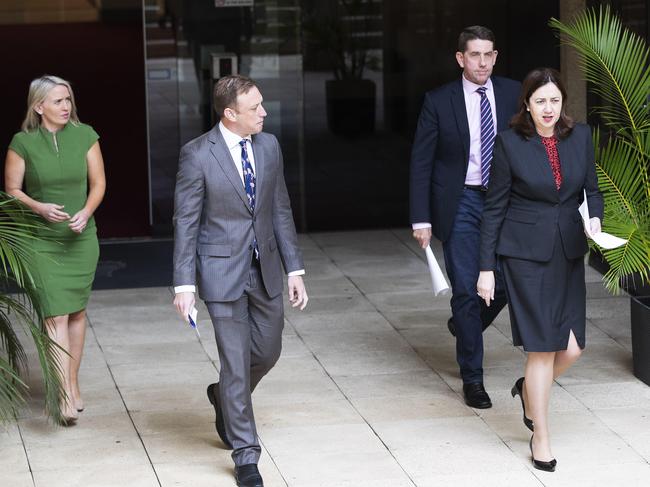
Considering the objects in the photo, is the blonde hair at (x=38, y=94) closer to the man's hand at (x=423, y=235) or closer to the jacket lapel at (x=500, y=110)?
the man's hand at (x=423, y=235)

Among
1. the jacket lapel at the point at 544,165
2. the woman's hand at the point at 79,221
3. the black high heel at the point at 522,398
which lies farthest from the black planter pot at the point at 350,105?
the jacket lapel at the point at 544,165

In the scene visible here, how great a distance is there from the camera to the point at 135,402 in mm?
7270

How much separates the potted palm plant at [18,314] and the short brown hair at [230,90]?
1.18 meters

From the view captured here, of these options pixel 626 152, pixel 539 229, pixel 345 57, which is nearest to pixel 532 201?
pixel 539 229

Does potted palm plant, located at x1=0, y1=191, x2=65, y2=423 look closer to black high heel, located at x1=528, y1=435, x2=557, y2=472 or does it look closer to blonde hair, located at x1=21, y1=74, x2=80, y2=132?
blonde hair, located at x1=21, y1=74, x2=80, y2=132

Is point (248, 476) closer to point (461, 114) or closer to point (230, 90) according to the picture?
point (230, 90)

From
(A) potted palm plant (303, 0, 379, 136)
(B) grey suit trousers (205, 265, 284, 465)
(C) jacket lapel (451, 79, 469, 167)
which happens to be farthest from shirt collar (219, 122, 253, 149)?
(A) potted palm plant (303, 0, 379, 136)

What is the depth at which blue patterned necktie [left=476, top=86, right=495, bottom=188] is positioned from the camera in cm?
711

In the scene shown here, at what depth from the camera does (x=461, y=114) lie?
7.15m

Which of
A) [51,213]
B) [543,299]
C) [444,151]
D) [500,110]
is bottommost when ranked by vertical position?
[543,299]

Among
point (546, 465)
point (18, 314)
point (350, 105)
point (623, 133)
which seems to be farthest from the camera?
point (350, 105)

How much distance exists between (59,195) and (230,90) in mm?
1456

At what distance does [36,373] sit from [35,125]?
163cm

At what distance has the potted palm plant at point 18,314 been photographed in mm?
6193
